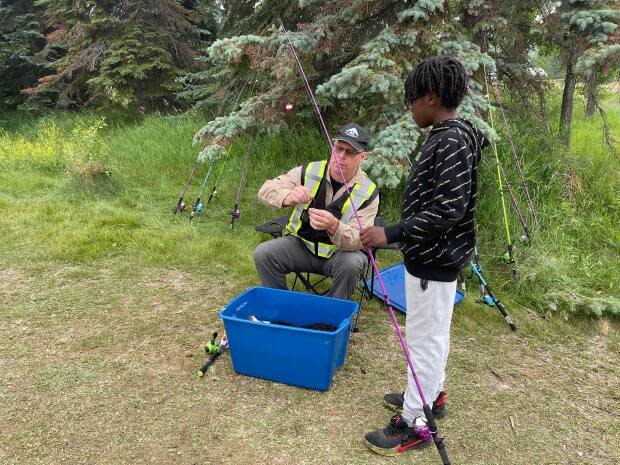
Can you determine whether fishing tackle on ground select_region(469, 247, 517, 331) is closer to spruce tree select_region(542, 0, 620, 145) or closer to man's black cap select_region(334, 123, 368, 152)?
man's black cap select_region(334, 123, 368, 152)

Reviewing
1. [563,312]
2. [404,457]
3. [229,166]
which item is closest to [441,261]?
[404,457]

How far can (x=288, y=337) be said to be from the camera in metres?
2.38

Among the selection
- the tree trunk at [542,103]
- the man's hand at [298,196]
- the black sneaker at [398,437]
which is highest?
the man's hand at [298,196]

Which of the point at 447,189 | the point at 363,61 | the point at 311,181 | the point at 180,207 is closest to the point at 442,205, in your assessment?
the point at 447,189

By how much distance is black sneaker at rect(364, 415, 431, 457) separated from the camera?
214 cm

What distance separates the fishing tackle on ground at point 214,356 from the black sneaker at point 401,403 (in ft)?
3.12

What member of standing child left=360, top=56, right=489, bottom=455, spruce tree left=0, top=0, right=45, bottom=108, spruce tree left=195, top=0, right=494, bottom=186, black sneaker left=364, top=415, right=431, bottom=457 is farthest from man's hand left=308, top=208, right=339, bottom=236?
spruce tree left=0, top=0, right=45, bottom=108

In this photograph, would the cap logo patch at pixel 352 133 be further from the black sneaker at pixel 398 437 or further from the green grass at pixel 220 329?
the black sneaker at pixel 398 437

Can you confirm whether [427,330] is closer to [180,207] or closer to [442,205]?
[442,205]

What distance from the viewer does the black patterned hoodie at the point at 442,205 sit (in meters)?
1.75

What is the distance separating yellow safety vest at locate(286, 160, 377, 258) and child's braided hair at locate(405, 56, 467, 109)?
1113 millimetres

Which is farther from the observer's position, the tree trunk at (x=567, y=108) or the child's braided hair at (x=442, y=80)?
the tree trunk at (x=567, y=108)

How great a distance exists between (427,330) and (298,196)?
3.60 ft

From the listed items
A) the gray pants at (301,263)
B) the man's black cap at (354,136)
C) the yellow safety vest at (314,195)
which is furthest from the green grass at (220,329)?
the man's black cap at (354,136)
